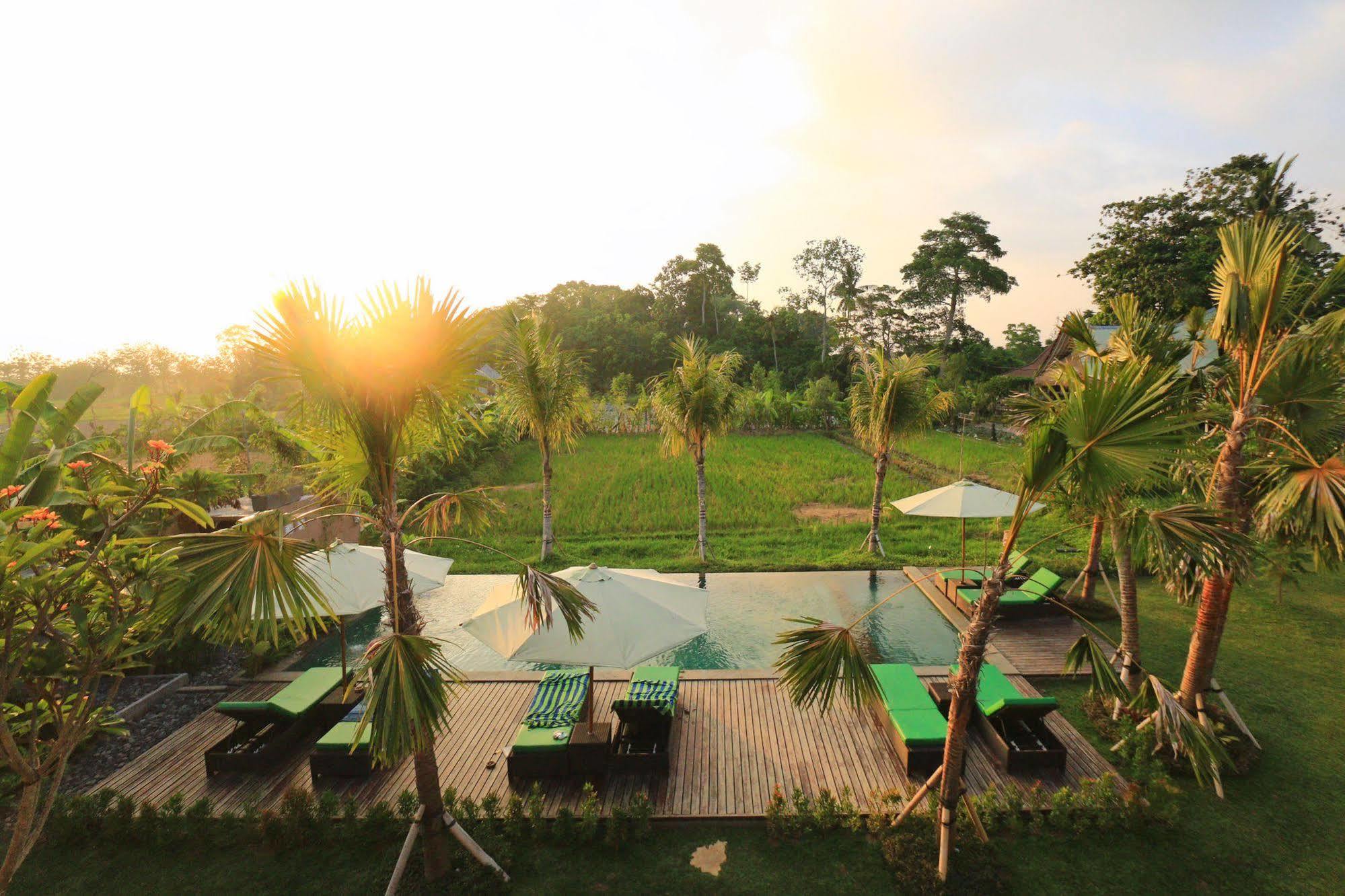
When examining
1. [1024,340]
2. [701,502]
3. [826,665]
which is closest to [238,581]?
[826,665]

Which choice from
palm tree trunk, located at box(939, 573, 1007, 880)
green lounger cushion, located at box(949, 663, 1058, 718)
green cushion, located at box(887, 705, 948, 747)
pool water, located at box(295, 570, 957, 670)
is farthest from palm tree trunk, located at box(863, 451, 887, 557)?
palm tree trunk, located at box(939, 573, 1007, 880)

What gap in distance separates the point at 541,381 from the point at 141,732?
349 inches

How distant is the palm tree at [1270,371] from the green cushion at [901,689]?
342 centimetres

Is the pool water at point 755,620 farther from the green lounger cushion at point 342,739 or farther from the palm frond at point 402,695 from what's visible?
Result: the palm frond at point 402,695

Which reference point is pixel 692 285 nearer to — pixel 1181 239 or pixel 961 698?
pixel 1181 239

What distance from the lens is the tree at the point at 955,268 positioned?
51281 millimetres

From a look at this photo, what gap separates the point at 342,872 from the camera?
17.7ft

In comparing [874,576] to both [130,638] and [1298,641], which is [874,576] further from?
[130,638]

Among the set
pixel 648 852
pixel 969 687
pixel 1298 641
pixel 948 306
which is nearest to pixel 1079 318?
pixel 969 687

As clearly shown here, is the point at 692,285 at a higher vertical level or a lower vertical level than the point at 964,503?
higher

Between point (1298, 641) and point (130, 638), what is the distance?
1548 centimetres

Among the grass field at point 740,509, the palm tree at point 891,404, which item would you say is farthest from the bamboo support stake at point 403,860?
the palm tree at point 891,404

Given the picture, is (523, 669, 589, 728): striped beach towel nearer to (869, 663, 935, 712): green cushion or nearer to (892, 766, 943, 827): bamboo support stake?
(892, 766, 943, 827): bamboo support stake

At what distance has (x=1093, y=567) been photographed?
10883mm
